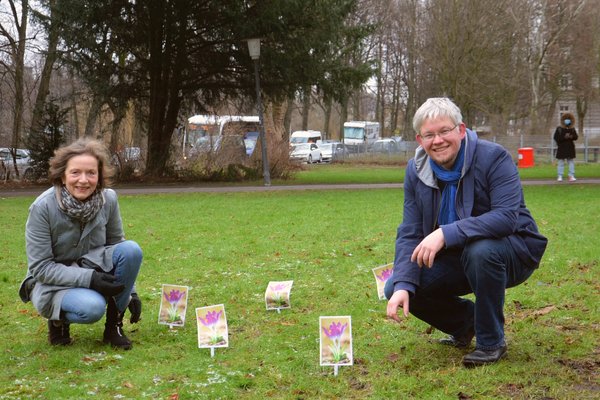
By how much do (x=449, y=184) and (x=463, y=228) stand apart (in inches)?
12.7

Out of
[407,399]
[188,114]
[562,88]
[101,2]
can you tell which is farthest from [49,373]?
[562,88]

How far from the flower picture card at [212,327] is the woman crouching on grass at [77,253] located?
0.54 meters

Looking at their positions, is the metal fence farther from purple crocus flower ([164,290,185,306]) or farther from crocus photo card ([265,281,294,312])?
purple crocus flower ([164,290,185,306])

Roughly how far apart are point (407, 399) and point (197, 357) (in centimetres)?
149

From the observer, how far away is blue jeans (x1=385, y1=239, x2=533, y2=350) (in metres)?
3.96

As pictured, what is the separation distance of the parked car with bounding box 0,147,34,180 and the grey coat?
765 inches

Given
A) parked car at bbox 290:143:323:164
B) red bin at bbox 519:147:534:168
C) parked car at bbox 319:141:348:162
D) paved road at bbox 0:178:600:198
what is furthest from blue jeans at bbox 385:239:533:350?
parked car at bbox 319:141:348:162

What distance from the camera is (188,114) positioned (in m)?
24.8

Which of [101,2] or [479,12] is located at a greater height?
[479,12]

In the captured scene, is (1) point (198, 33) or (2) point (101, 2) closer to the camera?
(2) point (101, 2)

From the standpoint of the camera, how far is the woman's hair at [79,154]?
476 centimetres

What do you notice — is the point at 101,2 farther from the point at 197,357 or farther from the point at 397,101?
the point at 397,101

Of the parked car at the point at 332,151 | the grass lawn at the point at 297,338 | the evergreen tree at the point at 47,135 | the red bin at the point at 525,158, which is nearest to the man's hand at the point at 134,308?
the grass lawn at the point at 297,338

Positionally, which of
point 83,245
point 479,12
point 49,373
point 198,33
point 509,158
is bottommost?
point 49,373
